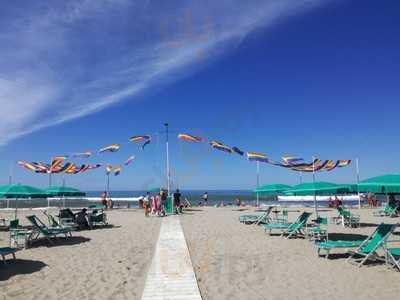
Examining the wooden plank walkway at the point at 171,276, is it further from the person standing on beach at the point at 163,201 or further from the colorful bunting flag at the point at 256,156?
the colorful bunting flag at the point at 256,156

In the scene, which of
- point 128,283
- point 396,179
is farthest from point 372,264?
point 128,283

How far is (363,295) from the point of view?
5.82m

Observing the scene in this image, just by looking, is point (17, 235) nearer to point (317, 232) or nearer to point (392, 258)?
point (317, 232)

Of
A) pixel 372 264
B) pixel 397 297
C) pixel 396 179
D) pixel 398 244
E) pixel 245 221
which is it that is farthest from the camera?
pixel 245 221

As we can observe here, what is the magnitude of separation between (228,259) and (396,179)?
4261mm

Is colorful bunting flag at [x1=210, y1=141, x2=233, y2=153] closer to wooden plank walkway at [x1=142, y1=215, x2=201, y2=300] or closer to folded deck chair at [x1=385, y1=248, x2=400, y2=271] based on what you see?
wooden plank walkway at [x1=142, y1=215, x2=201, y2=300]

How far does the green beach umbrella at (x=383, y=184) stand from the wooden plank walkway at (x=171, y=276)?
4632 millimetres

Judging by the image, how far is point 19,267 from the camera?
787cm

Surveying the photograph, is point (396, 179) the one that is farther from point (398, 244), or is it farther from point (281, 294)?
point (281, 294)

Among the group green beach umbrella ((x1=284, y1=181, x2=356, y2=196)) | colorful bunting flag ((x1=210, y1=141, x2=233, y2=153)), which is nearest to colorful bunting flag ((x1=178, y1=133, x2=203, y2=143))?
colorful bunting flag ((x1=210, y1=141, x2=233, y2=153))

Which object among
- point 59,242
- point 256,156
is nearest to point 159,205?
point 256,156

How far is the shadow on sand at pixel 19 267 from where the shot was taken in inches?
285

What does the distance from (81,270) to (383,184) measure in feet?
22.5

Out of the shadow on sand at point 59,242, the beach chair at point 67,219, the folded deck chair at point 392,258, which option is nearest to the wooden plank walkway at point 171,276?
the shadow on sand at point 59,242
